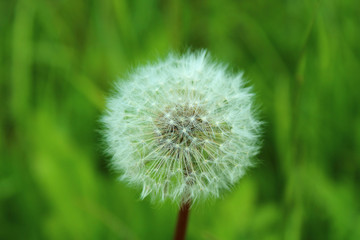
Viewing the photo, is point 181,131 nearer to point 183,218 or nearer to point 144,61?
point 183,218

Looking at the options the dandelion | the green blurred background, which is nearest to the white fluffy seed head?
the dandelion

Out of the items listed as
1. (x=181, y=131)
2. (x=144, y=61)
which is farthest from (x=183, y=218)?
(x=144, y=61)

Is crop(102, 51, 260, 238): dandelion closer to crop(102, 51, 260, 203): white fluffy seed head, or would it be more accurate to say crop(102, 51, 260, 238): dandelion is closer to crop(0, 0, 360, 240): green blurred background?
crop(102, 51, 260, 203): white fluffy seed head

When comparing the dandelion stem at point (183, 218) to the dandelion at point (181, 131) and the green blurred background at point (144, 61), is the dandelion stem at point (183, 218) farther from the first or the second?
the green blurred background at point (144, 61)

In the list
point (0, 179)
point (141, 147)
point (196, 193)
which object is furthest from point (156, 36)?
point (196, 193)

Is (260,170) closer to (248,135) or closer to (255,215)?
(255,215)

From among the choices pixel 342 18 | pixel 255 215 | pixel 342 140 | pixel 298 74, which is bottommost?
pixel 255 215

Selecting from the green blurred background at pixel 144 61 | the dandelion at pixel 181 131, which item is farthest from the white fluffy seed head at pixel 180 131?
the green blurred background at pixel 144 61
